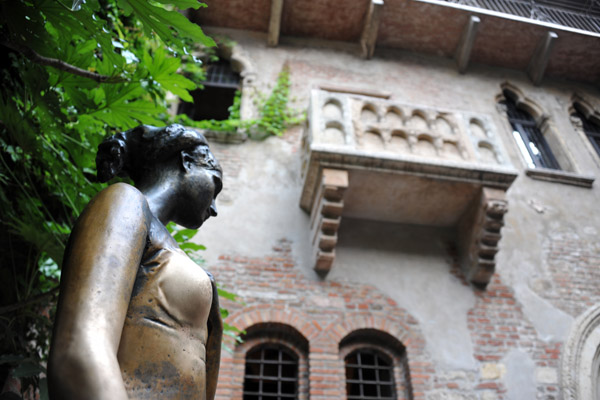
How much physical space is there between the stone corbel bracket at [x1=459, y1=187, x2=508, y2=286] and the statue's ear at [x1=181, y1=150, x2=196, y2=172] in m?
4.41

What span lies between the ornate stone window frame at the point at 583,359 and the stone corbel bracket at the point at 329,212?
280 cm

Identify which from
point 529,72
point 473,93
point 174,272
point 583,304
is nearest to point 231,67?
point 473,93

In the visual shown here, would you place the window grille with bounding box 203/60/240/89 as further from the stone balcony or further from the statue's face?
the statue's face

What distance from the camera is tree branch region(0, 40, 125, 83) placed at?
1.84 meters

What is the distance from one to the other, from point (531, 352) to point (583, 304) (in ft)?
3.95

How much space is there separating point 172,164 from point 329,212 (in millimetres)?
3527

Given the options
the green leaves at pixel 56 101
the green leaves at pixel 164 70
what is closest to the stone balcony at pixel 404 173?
the green leaves at pixel 56 101

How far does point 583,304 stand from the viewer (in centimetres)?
572

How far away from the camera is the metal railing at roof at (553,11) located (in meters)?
9.35

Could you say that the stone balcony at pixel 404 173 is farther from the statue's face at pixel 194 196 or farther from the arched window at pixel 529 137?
the statue's face at pixel 194 196

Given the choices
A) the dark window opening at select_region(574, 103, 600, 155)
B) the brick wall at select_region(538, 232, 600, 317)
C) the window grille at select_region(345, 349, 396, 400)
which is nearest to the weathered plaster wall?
the brick wall at select_region(538, 232, 600, 317)

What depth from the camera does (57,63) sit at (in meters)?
1.95

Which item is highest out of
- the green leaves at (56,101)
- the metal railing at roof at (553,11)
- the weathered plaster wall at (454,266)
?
the metal railing at roof at (553,11)

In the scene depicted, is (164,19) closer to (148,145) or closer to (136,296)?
(148,145)
